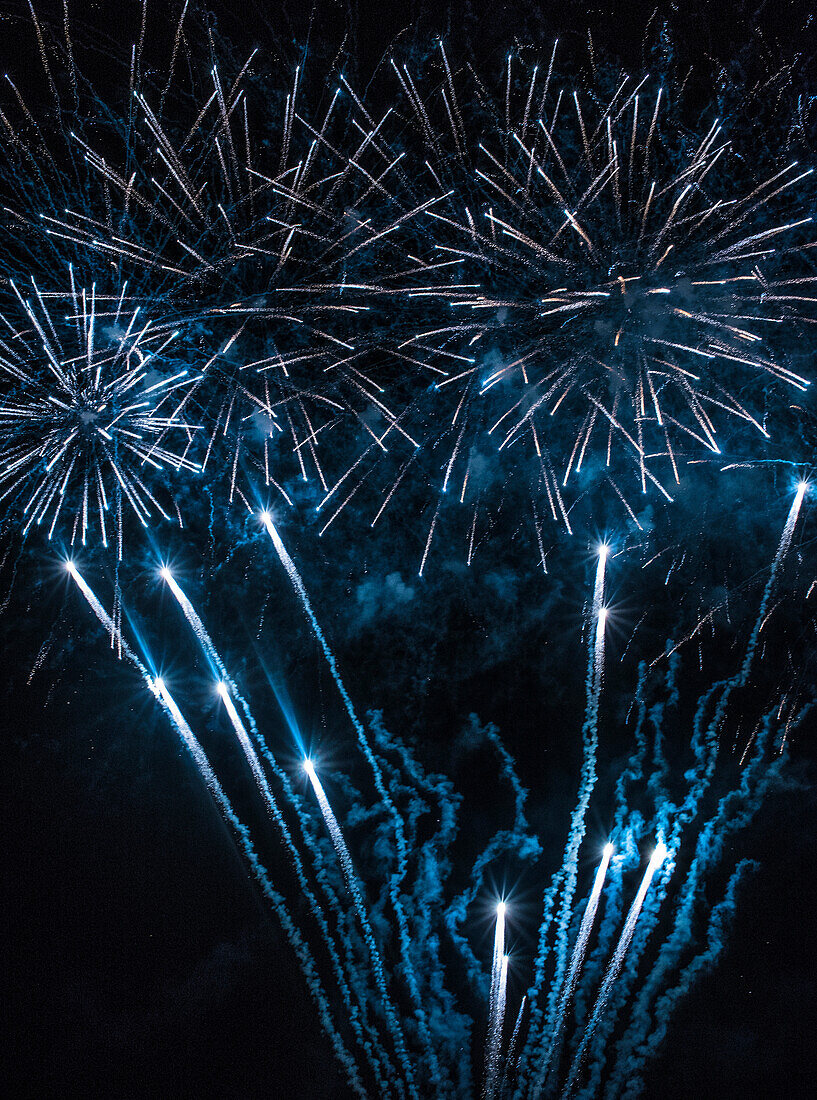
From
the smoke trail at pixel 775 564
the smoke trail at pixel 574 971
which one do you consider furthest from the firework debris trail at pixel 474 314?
the smoke trail at pixel 775 564

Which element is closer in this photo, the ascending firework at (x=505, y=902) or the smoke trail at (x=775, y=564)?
the ascending firework at (x=505, y=902)

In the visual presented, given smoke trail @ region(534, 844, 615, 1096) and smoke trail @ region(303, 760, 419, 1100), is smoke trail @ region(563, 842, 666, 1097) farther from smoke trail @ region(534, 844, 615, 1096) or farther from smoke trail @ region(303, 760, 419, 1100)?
smoke trail @ region(303, 760, 419, 1100)

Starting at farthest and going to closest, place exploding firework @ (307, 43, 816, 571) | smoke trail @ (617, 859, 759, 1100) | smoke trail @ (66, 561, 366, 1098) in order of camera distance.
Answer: smoke trail @ (66, 561, 366, 1098) < exploding firework @ (307, 43, 816, 571) < smoke trail @ (617, 859, 759, 1100)

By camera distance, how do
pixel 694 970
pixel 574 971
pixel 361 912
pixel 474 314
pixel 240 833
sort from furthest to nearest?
1. pixel 240 833
2. pixel 474 314
3. pixel 361 912
4. pixel 694 970
5. pixel 574 971

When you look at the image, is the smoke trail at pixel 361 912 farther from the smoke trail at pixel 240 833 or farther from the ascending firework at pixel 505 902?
the smoke trail at pixel 240 833

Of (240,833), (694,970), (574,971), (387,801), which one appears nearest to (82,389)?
(240,833)

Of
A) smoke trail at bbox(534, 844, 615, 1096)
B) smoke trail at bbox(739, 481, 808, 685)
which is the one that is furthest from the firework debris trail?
smoke trail at bbox(739, 481, 808, 685)

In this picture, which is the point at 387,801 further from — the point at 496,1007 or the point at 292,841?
the point at 496,1007

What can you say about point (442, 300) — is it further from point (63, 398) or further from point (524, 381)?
point (63, 398)
